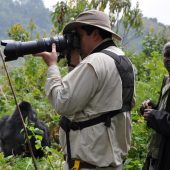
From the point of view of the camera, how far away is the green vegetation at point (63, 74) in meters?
4.68

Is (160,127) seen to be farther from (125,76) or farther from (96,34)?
(96,34)

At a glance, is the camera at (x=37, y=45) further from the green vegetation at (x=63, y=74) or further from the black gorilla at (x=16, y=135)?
the black gorilla at (x=16, y=135)

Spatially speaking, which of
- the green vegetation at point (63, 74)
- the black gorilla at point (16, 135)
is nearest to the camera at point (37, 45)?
the green vegetation at point (63, 74)

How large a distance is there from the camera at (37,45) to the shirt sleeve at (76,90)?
29 cm

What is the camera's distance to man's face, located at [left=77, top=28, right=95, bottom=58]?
2.86 m

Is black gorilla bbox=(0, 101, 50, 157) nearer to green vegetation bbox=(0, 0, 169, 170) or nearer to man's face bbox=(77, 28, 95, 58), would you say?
green vegetation bbox=(0, 0, 169, 170)

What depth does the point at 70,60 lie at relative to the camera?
3082mm

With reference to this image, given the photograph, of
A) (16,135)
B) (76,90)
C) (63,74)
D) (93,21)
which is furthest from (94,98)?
(63,74)

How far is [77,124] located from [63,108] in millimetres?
168

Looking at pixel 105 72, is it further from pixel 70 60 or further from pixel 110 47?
pixel 70 60

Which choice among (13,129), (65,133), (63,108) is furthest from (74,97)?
(13,129)

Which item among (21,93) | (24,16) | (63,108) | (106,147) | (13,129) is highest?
(63,108)

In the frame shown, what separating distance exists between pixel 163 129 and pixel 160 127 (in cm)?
3

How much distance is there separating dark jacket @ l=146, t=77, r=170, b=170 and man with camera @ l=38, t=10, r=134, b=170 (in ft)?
1.34
